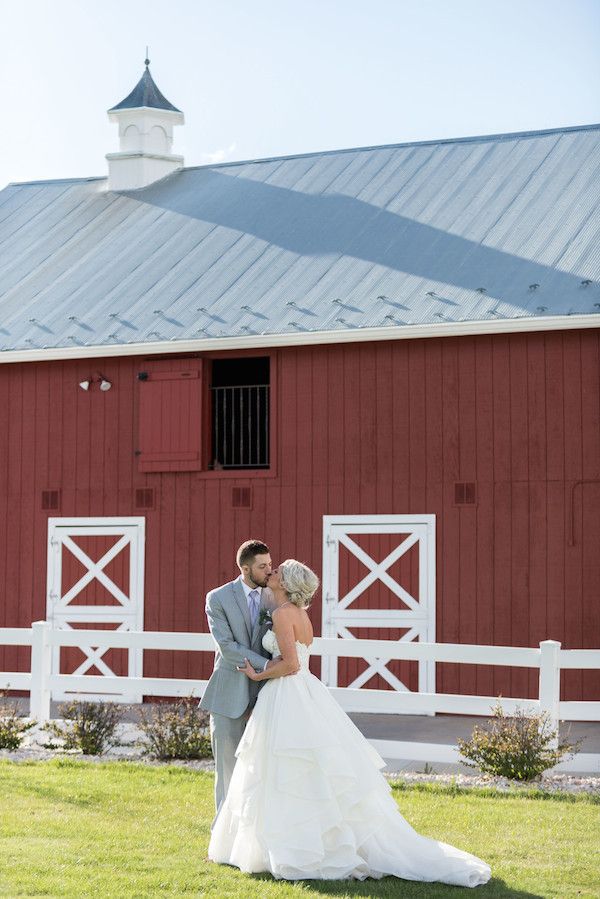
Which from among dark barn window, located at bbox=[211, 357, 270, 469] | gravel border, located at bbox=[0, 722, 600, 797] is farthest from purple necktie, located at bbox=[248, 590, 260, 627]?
dark barn window, located at bbox=[211, 357, 270, 469]

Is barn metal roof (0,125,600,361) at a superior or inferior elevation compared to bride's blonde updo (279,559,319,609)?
superior

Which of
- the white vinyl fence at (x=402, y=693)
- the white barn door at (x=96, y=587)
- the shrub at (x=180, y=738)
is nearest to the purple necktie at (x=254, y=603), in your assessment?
the white vinyl fence at (x=402, y=693)

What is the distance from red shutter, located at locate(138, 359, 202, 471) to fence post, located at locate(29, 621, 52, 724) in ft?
12.1

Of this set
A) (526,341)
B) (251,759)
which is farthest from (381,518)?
(251,759)

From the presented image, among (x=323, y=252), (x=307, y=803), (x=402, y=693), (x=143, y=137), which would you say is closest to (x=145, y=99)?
(x=143, y=137)

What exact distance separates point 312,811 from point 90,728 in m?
4.47

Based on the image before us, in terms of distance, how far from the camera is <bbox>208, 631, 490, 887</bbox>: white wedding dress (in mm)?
7359

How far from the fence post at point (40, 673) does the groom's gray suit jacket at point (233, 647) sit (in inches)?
188

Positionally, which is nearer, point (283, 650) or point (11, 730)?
point (283, 650)

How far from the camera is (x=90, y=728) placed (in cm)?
1155

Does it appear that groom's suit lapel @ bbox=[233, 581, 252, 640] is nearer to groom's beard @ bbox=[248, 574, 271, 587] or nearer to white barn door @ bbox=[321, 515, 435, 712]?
groom's beard @ bbox=[248, 574, 271, 587]

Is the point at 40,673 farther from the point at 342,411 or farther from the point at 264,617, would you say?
the point at 264,617

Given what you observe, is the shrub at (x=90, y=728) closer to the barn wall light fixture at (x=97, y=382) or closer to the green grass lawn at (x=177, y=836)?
the green grass lawn at (x=177, y=836)

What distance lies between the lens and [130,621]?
15977 mm
